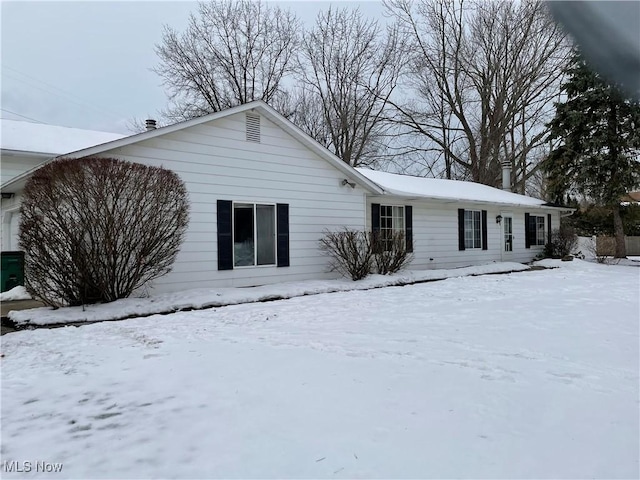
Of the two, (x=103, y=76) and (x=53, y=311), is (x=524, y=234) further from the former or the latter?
(x=103, y=76)

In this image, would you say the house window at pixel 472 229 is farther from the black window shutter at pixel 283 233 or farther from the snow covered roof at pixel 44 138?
the snow covered roof at pixel 44 138

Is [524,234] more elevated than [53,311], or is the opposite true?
[524,234]

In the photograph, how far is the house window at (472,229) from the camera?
1495 centimetres

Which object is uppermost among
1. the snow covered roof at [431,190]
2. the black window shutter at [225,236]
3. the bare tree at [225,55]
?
the bare tree at [225,55]

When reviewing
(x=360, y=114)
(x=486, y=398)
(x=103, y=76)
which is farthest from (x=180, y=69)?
(x=486, y=398)

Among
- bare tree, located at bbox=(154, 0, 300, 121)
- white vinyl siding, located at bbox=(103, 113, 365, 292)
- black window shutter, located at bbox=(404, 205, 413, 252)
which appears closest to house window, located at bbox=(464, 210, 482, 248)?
black window shutter, located at bbox=(404, 205, 413, 252)

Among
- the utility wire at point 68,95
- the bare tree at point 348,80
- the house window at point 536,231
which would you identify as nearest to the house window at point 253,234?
the house window at point 536,231

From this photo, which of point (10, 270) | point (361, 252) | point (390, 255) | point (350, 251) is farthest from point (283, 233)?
point (10, 270)

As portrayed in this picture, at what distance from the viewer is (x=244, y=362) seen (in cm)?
416

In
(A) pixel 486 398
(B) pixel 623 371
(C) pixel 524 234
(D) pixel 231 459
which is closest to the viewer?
(D) pixel 231 459

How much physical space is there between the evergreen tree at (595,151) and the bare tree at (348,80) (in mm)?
10171

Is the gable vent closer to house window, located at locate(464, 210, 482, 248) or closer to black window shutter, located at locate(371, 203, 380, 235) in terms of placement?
black window shutter, located at locate(371, 203, 380, 235)

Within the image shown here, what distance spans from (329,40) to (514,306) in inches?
852

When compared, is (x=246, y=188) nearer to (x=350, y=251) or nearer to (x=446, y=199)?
(x=350, y=251)
